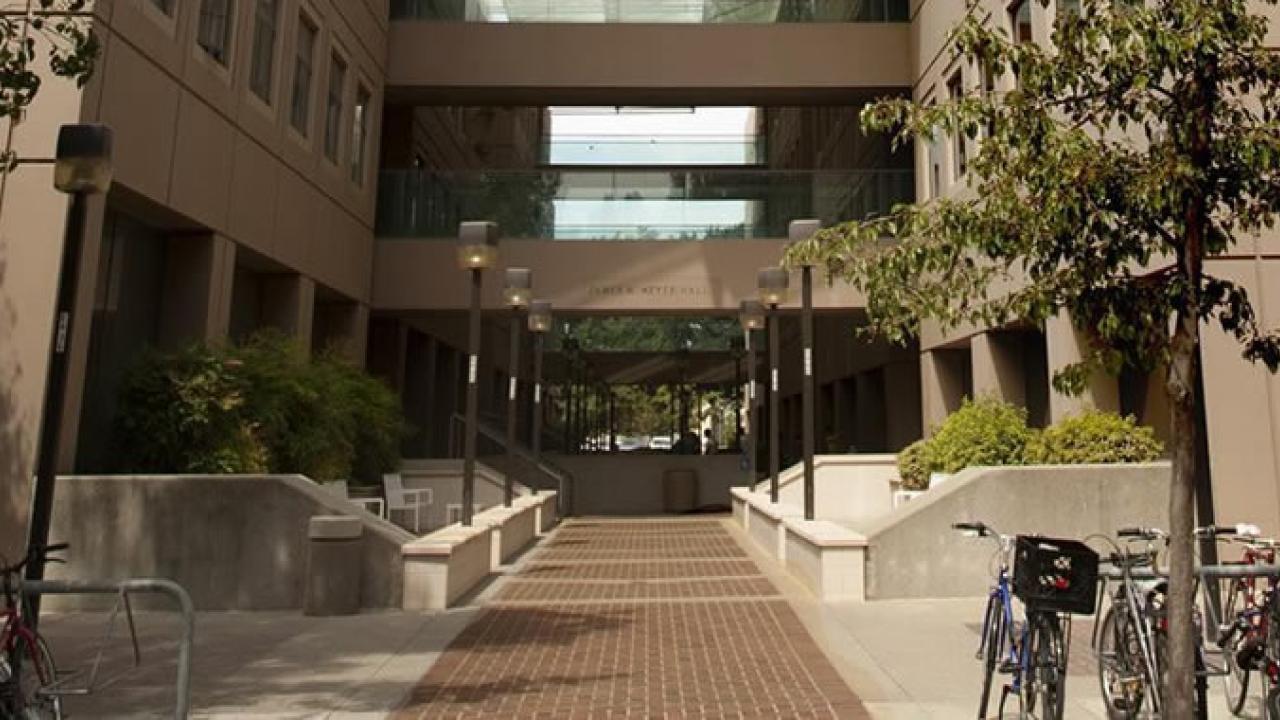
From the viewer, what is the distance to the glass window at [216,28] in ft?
41.8

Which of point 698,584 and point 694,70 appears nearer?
point 698,584

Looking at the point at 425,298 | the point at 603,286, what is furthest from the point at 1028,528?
the point at 425,298

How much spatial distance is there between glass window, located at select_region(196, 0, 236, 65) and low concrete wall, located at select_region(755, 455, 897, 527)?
1196 cm

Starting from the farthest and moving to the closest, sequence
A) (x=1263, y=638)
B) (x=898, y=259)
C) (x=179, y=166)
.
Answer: (x=179, y=166), (x=1263, y=638), (x=898, y=259)

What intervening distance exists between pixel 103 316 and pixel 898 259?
444 inches

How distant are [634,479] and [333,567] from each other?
19.7 meters

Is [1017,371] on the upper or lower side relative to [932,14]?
lower

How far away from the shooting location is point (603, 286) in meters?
20.8

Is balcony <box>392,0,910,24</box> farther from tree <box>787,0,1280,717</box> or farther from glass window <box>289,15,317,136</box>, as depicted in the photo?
tree <box>787,0,1280,717</box>

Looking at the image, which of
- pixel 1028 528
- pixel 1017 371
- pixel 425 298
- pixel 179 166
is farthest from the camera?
pixel 425 298

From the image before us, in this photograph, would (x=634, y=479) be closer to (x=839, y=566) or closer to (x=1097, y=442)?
(x=1097, y=442)

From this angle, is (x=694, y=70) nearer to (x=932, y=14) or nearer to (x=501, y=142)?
(x=932, y=14)

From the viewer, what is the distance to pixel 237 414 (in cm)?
1126

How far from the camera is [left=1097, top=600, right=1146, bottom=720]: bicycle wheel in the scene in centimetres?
488
